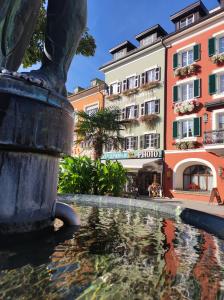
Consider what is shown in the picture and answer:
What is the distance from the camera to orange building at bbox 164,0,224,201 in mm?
20062

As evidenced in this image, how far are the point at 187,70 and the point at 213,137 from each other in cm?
590

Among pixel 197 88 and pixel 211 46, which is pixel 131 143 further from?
pixel 211 46

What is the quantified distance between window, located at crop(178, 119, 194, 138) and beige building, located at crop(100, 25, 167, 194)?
1623mm

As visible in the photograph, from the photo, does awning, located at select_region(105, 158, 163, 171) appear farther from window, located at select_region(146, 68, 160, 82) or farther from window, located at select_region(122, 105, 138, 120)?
window, located at select_region(146, 68, 160, 82)

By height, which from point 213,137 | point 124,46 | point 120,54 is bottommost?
point 213,137

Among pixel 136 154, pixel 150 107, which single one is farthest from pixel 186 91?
pixel 136 154

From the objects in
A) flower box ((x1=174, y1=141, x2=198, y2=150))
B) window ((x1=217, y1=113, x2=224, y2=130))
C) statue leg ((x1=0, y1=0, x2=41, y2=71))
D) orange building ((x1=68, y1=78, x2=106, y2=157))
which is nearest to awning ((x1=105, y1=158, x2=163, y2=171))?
flower box ((x1=174, y1=141, x2=198, y2=150))

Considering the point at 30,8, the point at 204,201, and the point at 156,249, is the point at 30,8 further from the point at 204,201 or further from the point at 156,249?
the point at 204,201

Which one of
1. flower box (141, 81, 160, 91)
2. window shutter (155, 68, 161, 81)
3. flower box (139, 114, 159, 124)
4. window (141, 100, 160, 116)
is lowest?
flower box (139, 114, 159, 124)

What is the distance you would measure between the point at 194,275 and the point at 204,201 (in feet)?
65.0

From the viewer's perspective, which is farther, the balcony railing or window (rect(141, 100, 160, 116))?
window (rect(141, 100, 160, 116))

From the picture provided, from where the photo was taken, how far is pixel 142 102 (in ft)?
85.4

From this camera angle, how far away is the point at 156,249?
174cm

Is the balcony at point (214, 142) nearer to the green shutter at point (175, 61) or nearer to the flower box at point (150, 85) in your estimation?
the green shutter at point (175, 61)
